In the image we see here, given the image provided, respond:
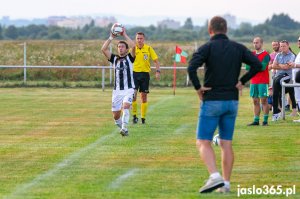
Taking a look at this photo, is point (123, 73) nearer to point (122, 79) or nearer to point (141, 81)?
point (122, 79)

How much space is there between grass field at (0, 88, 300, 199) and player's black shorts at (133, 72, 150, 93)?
0.76 meters

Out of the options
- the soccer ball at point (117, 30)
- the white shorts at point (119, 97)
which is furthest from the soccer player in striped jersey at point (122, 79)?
the soccer ball at point (117, 30)

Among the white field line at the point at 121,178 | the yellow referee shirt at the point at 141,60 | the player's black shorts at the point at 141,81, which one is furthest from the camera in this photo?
the yellow referee shirt at the point at 141,60

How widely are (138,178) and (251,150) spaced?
379 centimetres

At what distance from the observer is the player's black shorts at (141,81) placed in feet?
74.5

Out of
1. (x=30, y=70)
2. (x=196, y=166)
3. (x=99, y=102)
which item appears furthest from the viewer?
(x=30, y=70)

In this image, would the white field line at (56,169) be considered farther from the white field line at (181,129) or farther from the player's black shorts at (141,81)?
the player's black shorts at (141,81)

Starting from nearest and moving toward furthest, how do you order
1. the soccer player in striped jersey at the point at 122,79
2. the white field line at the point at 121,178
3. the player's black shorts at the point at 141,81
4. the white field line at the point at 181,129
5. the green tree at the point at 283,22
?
1. the white field line at the point at 121,178
2. the soccer player in striped jersey at the point at 122,79
3. the white field line at the point at 181,129
4. the player's black shorts at the point at 141,81
5. the green tree at the point at 283,22

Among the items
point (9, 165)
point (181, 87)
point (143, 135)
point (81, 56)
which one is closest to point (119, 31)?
point (143, 135)

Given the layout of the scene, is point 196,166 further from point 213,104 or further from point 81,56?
point 81,56

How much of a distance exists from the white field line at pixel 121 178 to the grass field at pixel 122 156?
0.01m

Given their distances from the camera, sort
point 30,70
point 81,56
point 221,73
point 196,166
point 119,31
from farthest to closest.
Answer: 1. point 81,56
2. point 30,70
3. point 119,31
4. point 196,166
5. point 221,73

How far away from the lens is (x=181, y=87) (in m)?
41.3

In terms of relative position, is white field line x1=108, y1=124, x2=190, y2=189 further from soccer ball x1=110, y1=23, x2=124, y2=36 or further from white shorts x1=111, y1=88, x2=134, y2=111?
white shorts x1=111, y1=88, x2=134, y2=111
